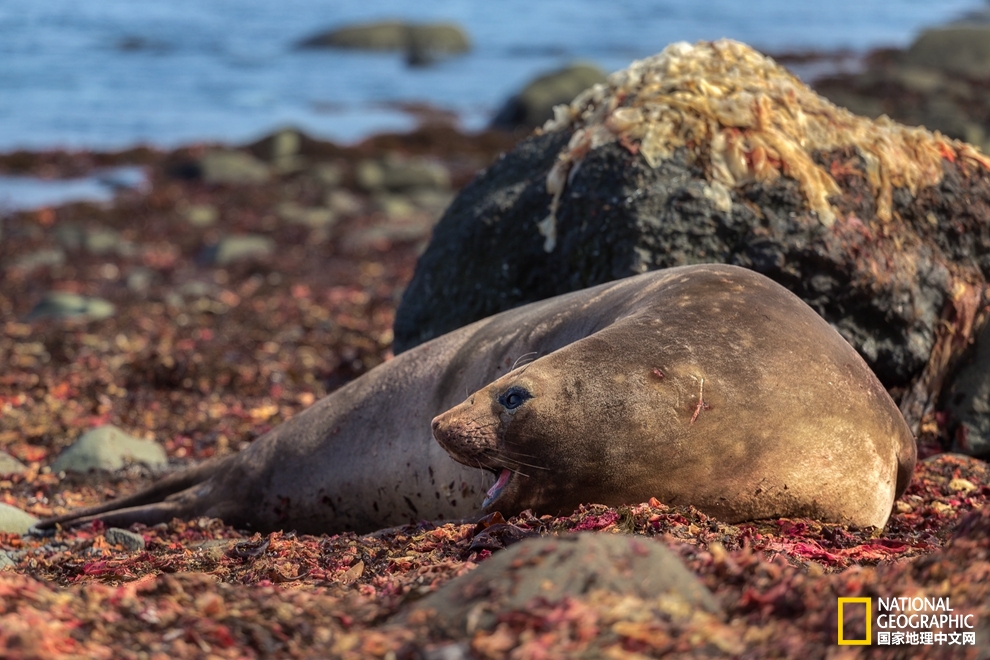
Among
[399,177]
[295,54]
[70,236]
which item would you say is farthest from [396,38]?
[70,236]

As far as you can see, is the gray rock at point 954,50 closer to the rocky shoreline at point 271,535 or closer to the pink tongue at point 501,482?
the rocky shoreline at point 271,535

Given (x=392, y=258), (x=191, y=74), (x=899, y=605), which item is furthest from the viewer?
(x=191, y=74)

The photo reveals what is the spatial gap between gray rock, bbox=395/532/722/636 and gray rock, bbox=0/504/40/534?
10.2 ft

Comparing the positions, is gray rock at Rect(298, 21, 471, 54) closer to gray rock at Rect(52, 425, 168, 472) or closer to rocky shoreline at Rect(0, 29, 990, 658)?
rocky shoreline at Rect(0, 29, 990, 658)

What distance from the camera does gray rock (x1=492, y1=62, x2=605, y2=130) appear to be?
23891 millimetres

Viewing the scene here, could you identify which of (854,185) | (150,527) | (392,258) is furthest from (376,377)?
(392,258)

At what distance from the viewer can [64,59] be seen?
107 feet

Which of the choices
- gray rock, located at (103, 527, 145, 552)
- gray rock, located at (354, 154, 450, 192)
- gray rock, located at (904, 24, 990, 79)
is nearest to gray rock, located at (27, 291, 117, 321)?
gray rock, located at (103, 527, 145, 552)

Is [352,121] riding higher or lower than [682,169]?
lower

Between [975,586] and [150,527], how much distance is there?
359cm

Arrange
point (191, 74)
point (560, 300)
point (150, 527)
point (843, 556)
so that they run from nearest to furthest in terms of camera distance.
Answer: point (843, 556), point (560, 300), point (150, 527), point (191, 74)

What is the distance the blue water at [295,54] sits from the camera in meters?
25.1

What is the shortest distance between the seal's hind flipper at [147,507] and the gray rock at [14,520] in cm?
5

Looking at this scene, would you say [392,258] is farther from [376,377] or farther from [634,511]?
[634,511]
